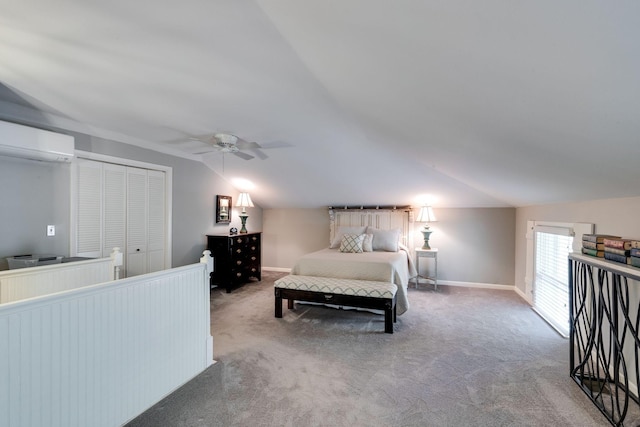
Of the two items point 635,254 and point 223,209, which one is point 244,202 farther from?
point 635,254

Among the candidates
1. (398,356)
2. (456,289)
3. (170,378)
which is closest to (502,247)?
(456,289)

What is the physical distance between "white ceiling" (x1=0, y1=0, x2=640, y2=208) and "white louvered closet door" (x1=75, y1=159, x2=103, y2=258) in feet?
1.56

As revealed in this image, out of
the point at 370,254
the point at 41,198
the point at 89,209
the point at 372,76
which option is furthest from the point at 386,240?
the point at 41,198

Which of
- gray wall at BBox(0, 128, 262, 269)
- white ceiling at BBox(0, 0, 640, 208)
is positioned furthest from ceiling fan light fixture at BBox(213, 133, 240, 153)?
gray wall at BBox(0, 128, 262, 269)

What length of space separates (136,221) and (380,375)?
3.52 m

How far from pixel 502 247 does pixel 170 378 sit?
16.6 ft

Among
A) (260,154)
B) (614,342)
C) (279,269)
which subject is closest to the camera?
(614,342)

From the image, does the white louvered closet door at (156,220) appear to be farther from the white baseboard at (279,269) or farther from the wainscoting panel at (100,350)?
the white baseboard at (279,269)

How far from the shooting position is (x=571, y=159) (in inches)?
70.4

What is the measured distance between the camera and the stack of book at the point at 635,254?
65.7 inches

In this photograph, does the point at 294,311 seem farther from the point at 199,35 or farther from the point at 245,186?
the point at 199,35

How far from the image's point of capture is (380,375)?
88.6 inches

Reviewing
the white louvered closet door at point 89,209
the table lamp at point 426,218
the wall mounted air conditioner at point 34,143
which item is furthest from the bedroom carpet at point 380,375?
the wall mounted air conditioner at point 34,143

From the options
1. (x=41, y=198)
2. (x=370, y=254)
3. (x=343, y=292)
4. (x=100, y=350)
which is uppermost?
(x=41, y=198)
